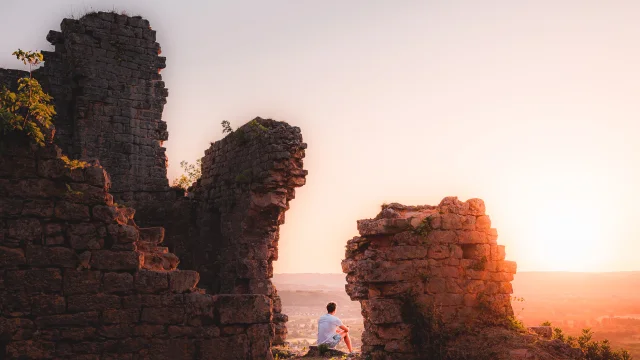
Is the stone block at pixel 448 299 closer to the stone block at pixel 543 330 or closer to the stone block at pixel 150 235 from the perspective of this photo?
the stone block at pixel 543 330

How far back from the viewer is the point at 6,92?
6848 millimetres

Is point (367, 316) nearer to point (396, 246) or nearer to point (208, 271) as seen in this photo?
point (396, 246)

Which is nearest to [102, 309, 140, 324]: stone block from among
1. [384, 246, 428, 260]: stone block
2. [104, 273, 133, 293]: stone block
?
[104, 273, 133, 293]: stone block

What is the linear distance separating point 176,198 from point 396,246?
30.2 feet

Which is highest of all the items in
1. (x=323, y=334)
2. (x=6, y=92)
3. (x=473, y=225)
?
(x=6, y=92)

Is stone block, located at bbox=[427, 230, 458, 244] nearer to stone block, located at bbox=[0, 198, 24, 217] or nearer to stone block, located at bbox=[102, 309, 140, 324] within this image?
stone block, located at bbox=[102, 309, 140, 324]

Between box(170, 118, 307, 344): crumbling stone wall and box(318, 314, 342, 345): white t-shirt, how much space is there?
2.32 metres

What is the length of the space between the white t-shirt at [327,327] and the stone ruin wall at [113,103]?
6.04 metres

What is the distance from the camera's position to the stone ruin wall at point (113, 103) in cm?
1662

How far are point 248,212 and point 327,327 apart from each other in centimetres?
377

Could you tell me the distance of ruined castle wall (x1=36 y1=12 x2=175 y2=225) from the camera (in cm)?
1664

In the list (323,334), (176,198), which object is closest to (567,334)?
(323,334)

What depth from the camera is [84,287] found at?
668 centimetres

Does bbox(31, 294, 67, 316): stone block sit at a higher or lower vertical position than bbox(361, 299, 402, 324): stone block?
higher
